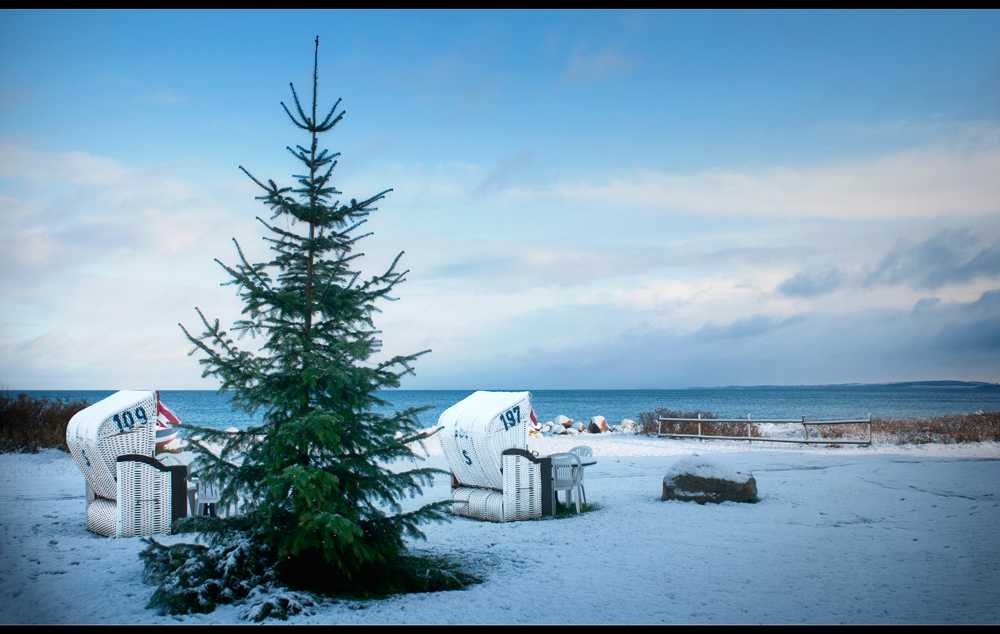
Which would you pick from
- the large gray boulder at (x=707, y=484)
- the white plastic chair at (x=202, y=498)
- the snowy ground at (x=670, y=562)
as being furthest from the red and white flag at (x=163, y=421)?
the large gray boulder at (x=707, y=484)

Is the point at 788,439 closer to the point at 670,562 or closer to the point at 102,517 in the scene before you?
the point at 670,562

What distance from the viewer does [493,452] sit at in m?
9.36

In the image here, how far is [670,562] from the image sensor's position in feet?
21.6

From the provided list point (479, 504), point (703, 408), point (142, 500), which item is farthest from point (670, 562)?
point (703, 408)

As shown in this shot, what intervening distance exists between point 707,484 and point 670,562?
4131mm

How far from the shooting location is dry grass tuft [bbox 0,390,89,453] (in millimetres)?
17828

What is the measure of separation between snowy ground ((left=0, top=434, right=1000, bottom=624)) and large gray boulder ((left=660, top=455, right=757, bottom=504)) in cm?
32

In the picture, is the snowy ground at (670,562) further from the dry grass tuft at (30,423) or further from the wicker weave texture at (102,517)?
the dry grass tuft at (30,423)

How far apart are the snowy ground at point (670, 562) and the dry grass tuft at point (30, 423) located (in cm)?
725

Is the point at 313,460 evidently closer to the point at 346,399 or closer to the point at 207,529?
the point at 346,399

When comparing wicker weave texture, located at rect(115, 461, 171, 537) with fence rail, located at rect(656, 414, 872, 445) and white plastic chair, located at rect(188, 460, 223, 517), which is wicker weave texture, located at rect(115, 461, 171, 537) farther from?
fence rail, located at rect(656, 414, 872, 445)

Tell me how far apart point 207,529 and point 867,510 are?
926cm

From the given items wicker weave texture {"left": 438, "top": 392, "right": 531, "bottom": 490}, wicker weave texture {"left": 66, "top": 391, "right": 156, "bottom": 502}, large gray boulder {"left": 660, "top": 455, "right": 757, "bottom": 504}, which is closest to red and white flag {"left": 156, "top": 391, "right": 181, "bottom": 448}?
wicker weave texture {"left": 66, "top": 391, "right": 156, "bottom": 502}
